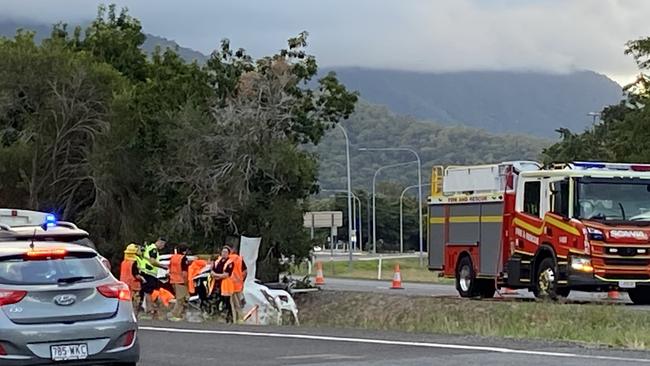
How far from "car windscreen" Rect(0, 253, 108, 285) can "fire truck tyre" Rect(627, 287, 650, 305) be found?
51.9 ft

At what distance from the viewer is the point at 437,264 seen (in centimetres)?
3011

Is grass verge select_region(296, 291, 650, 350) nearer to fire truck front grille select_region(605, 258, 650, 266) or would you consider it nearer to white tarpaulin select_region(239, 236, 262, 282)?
fire truck front grille select_region(605, 258, 650, 266)

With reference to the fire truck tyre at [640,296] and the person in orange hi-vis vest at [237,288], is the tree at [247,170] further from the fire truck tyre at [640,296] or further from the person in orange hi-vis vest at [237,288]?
the fire truck tyre at [640,296]

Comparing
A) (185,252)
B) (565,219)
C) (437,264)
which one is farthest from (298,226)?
(565,219)

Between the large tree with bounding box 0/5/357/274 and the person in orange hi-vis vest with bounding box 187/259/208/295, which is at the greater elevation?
the large tree with bounding box 0/5/357/274

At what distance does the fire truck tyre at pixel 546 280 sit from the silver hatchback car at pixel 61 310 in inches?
554

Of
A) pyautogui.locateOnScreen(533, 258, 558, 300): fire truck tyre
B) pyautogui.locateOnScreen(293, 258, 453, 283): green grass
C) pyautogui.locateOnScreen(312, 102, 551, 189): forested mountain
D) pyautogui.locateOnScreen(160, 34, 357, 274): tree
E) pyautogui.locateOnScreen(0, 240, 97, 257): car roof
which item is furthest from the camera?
pyautogui.locateOnScreen(312, 102, 551, 189): forested mountain

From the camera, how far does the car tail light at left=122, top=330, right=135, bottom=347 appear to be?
39.2 feet

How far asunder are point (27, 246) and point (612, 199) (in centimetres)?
1508

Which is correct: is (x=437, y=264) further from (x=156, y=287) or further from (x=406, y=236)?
(x=406, y=236)

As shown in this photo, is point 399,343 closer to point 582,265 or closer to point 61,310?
point 61,310

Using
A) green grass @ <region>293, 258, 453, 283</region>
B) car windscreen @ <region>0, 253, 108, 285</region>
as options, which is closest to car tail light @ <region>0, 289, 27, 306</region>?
car windscreen @ <region>0, 253, 108, 285</region>

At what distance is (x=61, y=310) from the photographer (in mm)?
11578

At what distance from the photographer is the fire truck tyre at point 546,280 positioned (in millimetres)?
24562
